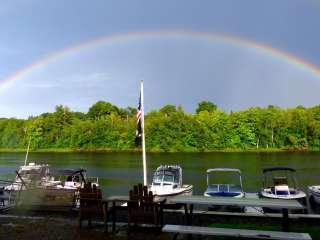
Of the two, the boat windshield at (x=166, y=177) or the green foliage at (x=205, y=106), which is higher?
the green foliage at (x=205, y=106)

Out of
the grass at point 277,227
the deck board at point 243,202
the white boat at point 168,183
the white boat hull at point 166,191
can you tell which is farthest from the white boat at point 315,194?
the deck board at point 243,202

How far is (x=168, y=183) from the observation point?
27.7 meters

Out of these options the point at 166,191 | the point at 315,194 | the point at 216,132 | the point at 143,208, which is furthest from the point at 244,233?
the point at 216,132

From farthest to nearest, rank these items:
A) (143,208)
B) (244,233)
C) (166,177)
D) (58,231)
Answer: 1. (166,177)
2. (58,231)
3. (143,208)
4. (244,233)

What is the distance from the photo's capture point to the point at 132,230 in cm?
1193

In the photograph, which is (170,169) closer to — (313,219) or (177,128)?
(313,219)

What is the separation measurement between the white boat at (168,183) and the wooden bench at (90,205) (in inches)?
548

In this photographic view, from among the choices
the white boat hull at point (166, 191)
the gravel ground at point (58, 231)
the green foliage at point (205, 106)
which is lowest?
the gravel ground at point (58, 231)

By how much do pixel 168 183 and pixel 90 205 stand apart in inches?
616

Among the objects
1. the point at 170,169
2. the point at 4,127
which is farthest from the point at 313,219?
the point at 4,127

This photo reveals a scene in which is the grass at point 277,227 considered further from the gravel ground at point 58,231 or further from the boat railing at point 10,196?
the boat railing at point 10,196

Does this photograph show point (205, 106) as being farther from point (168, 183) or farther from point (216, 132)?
point (168, 183)

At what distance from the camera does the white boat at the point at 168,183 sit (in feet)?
87.4

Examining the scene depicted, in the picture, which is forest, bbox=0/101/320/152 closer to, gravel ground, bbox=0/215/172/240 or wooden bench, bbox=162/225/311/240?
gravel ground, bbox=0/215/172/240
